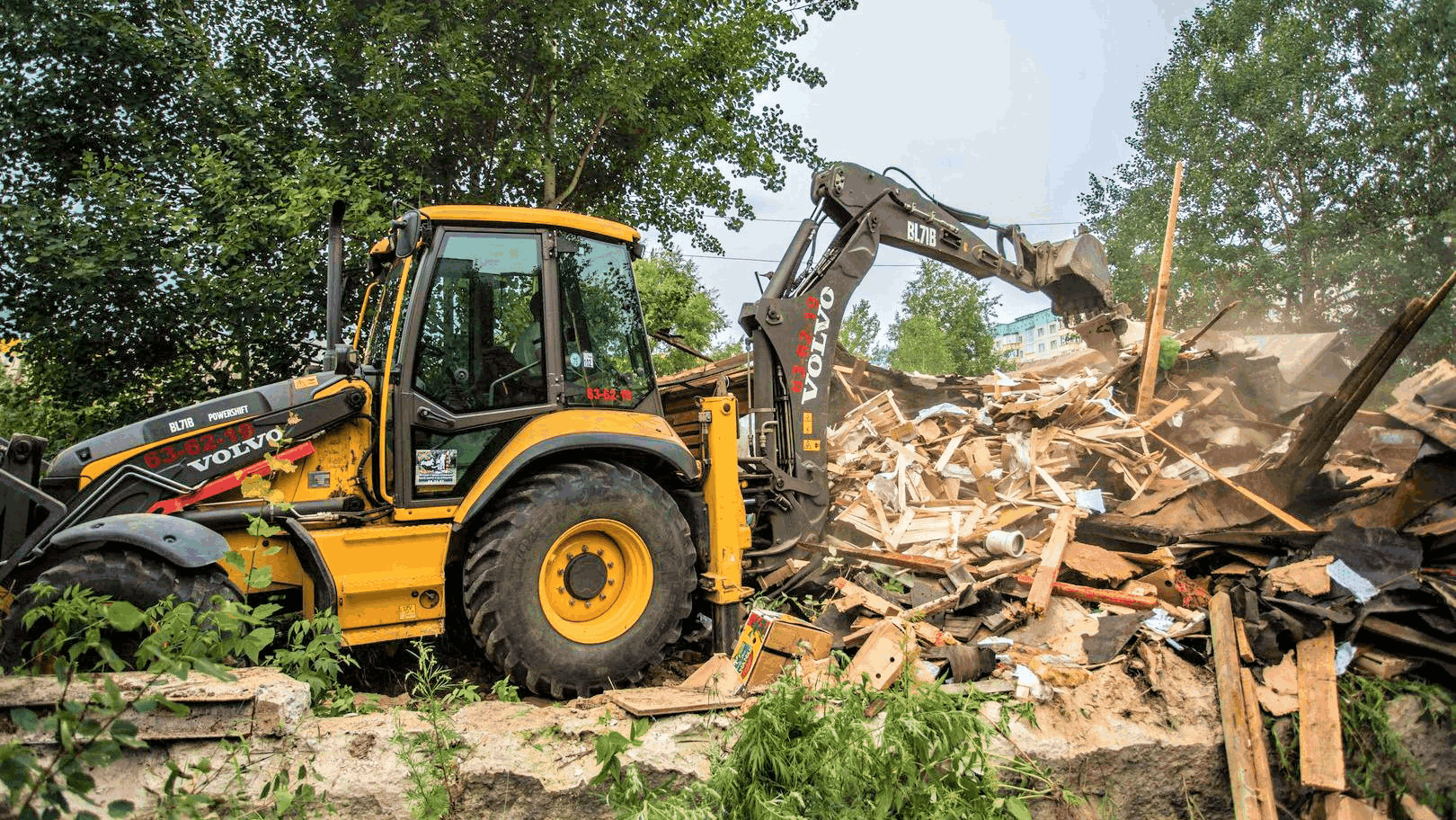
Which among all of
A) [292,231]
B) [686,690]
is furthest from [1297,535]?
[292,231]

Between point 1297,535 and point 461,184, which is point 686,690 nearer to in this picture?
point 1297,535

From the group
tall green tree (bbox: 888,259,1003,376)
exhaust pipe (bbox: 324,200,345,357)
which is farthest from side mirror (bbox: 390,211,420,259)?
tall green tree (bbox: 888,259,1003,376)

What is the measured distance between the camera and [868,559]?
705 cm

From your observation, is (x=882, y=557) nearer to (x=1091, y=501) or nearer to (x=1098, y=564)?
(x=1098, y=564)

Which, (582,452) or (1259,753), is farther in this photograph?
(582,452)

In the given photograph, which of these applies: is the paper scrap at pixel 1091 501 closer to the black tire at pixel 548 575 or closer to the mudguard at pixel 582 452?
the mudguard at pixel 582 452

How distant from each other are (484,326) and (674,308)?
9.82 m

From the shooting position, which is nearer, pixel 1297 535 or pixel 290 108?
pixel 1297 535

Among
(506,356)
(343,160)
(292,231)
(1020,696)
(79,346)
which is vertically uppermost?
(343,160)

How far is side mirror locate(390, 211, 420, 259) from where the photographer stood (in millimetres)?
4926

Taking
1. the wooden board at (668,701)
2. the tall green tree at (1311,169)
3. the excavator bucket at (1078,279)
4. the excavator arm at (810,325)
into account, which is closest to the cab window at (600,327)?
the excavator arm at (810,325)

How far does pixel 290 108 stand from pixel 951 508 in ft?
29.2

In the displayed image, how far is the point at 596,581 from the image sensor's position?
5.05 m

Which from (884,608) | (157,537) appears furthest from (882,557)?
(157,537)
